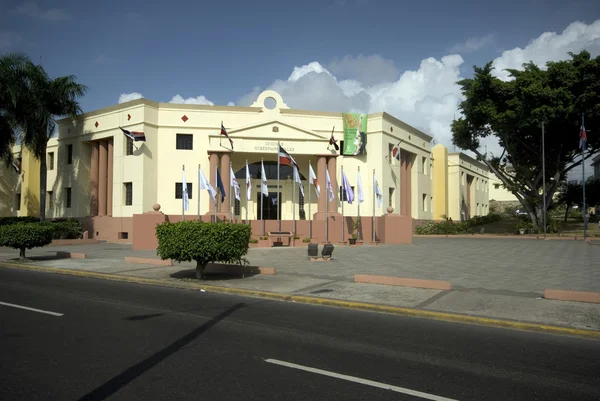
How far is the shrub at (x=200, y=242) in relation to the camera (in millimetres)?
13172

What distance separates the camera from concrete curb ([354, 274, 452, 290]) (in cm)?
1232

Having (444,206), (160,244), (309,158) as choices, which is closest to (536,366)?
(160,244)

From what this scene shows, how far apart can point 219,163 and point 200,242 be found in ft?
57.7

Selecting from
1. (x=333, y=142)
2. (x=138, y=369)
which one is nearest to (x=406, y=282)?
(x=138, y=369)

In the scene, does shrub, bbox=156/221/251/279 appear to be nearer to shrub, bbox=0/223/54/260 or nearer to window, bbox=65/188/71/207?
shrub, bbox=0/223/54/260

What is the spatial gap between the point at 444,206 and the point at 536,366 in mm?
41010

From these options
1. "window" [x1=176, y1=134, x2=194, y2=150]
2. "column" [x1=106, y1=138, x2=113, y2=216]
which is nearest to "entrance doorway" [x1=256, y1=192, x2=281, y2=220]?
"window" [x1=176, y1=134, x2=194, y2=150]

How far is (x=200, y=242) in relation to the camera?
13141 mm

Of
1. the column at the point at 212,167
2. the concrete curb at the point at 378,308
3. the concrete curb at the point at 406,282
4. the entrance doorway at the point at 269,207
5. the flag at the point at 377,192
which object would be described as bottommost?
the concrete curb at the point at 378,308

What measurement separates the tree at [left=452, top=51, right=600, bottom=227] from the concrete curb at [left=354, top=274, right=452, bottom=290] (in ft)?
78.2

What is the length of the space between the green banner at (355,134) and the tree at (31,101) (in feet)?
58.1

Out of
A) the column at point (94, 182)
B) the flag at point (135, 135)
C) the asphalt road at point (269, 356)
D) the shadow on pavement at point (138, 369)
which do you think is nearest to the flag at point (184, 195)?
the flag at point (135, 135)

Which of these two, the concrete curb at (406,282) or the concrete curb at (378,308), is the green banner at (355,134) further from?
the concrete curb at (378,308)

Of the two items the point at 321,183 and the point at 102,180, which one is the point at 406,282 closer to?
the point at 321,183
